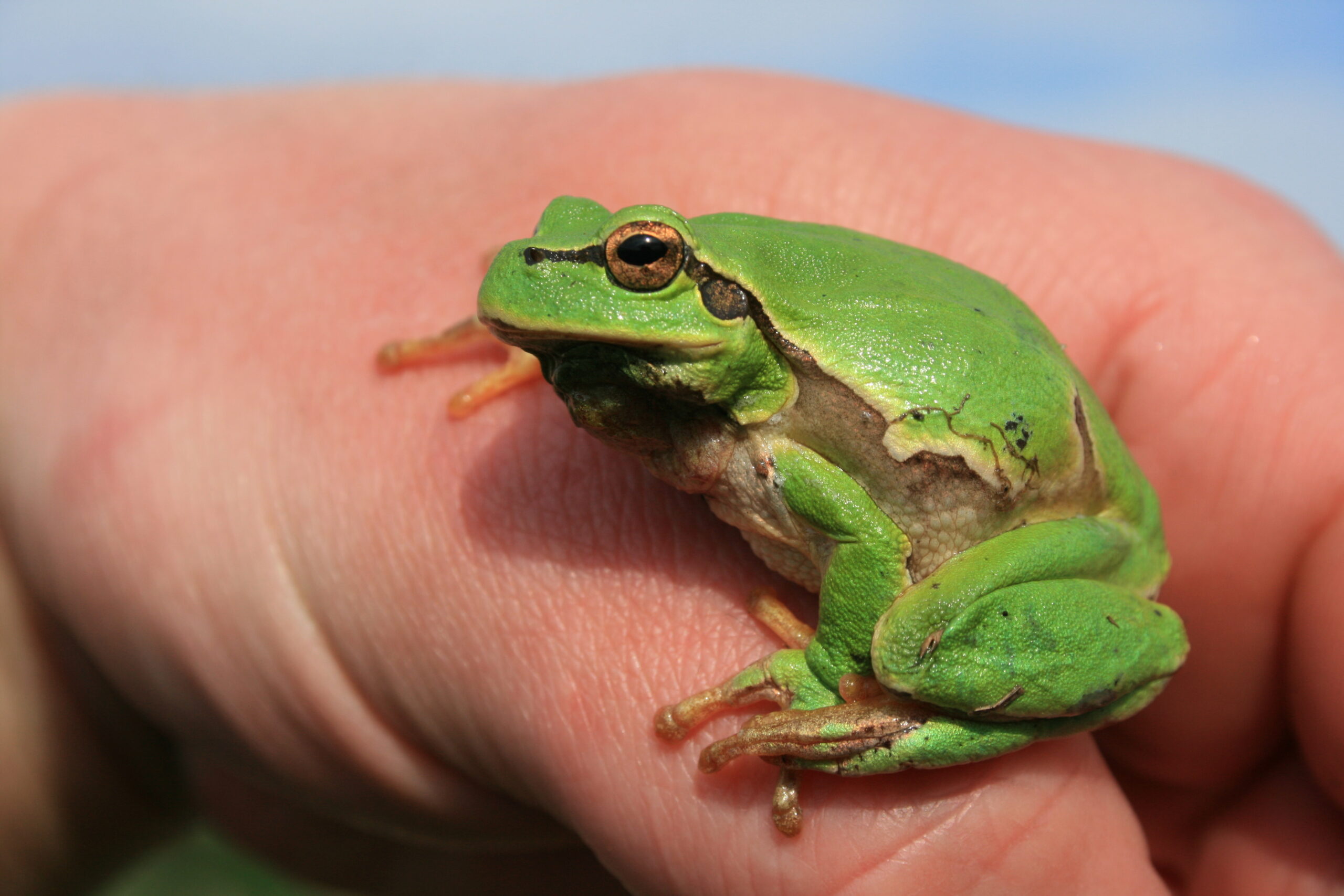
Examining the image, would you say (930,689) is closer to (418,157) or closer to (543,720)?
(543,720)

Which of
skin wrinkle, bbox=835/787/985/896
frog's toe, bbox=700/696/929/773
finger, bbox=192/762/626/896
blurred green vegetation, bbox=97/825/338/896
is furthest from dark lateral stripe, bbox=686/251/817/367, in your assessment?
blurred green vegetation, bbox=97/825/338/896

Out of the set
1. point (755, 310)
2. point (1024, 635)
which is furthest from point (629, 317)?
point (1024, 635)

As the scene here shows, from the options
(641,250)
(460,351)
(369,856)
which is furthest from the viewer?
(369,856)

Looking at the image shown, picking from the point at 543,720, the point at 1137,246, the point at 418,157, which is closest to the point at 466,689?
the point at 543,720

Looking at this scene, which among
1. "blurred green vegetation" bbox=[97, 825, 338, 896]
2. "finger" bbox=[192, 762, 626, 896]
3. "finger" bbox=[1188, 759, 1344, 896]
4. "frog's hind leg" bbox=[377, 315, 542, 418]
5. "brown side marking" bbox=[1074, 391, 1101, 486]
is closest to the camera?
"brown side marking" bbox=[1074, 391, 1101, 486]

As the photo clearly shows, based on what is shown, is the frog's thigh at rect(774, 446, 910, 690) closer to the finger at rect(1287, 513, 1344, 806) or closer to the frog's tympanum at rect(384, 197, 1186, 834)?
the frog's tympanum at rect(384, 197, 1186, 834)

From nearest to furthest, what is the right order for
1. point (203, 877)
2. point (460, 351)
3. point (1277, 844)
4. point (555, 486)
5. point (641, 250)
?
point (641, 250), point (555, 486), point (460, 351), point (1277, 844), point (203, 877)

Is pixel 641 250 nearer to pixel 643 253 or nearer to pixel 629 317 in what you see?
pixel 643 253

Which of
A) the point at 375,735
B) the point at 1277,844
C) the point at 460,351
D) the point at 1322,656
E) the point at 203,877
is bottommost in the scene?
the point at 203,877

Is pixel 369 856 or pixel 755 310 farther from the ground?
pixel 755 310
